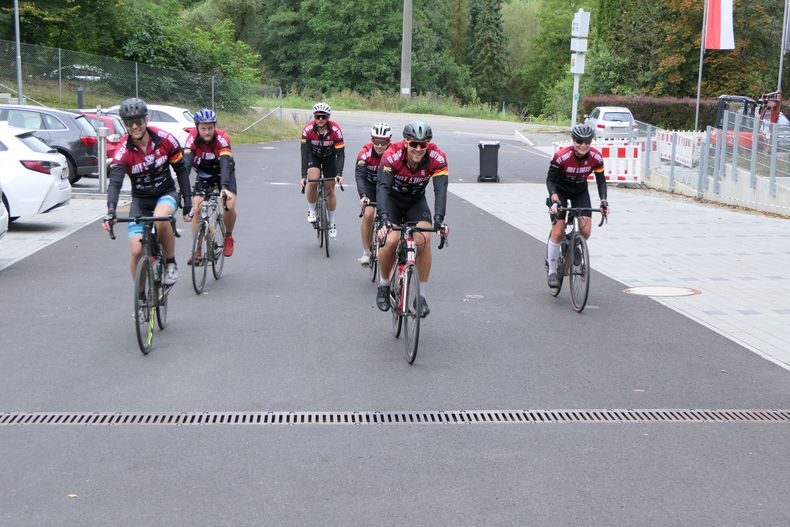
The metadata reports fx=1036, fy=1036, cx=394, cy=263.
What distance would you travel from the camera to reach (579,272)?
1004 cm

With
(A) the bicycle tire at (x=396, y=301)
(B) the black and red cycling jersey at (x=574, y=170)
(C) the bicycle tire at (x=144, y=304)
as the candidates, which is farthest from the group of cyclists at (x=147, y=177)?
(B) the black and red cycling jersey at (x=574, y=170)

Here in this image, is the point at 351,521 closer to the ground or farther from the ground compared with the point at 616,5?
closer to the ground

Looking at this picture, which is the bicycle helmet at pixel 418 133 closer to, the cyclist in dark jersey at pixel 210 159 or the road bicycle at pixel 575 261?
the road bicycle at pixel 575 261

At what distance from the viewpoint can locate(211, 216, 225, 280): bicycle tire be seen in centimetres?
1102

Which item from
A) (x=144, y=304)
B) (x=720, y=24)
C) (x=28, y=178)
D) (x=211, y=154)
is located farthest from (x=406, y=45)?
(x=144, y=304)

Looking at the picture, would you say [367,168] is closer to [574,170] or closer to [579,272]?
[574,170]

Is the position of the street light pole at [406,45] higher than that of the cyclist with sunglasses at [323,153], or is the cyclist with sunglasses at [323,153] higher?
the street light pole at [406,45]

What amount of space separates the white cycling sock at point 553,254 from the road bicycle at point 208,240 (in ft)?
11.1

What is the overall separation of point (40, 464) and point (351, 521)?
5.95 feet

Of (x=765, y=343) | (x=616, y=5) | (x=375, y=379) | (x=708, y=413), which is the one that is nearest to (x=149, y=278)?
(x=375, y=379)

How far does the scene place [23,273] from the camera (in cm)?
1148

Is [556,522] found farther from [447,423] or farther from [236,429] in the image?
[236,429]

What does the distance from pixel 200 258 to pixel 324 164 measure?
3.31 meters

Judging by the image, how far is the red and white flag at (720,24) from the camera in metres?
34.3
